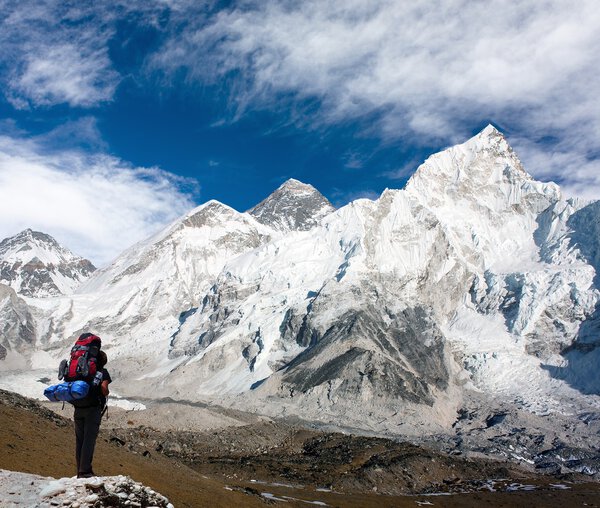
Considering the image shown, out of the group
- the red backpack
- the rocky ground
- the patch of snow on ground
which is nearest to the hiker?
the red backpack

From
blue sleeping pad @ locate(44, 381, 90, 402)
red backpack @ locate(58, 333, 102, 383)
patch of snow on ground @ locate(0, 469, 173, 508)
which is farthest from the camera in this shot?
red backpack @ locate(58, 333, 102, 383)

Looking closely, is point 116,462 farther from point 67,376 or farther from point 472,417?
point 472,417

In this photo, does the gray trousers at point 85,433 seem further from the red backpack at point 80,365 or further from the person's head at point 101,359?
the person's head at point 101,359

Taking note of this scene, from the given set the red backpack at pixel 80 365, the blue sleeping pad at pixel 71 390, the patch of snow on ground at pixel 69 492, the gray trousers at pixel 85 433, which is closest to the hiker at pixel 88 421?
the gray trousers at pixel 85 433

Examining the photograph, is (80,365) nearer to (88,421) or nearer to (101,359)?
(101,359)

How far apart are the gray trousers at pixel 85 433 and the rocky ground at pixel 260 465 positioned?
44.4 feet

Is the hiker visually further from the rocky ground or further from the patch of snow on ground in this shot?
the rocky ground

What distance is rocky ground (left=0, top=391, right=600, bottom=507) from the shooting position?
3775 cm

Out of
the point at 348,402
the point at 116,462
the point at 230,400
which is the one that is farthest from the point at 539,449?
the point at 116,462

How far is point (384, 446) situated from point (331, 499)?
127 feet

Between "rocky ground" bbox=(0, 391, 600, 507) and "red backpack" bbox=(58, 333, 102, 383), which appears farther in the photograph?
"rocky ground" bbox=(0, 391, 600, 507)

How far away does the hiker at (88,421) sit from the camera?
55.8 ft

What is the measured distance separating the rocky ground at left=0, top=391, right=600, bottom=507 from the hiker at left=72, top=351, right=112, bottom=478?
13.6m

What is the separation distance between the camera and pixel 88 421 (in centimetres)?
1717
